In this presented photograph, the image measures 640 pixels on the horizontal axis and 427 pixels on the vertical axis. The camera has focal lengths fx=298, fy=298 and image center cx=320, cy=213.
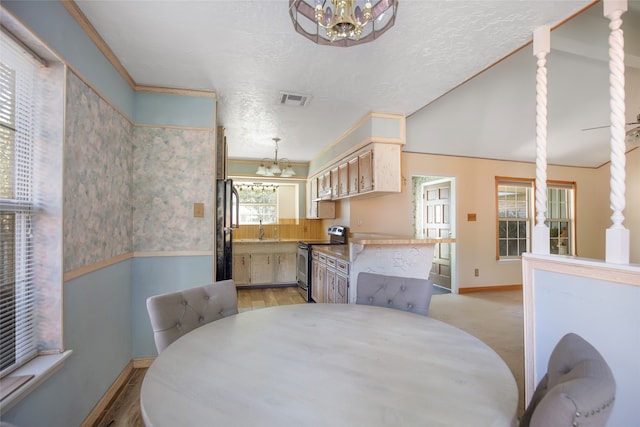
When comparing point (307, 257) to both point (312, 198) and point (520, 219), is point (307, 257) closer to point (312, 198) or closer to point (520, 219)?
point (312, 198)

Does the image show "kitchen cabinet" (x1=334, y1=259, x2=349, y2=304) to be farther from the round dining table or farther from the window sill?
the window sill

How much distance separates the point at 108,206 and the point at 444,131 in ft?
14.7

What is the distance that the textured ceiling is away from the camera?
5.69 ft

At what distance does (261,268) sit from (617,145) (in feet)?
16.1

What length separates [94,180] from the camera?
1.94 meters

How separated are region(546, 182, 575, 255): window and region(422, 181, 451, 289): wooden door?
7.68ft

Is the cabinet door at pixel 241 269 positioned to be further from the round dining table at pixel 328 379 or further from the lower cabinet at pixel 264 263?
the round dining table at pixel 328 379

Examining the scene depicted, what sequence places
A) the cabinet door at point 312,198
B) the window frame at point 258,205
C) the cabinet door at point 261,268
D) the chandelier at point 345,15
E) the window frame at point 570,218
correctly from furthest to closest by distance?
1. the window frame at point 258,205
2. the window frame at point 570,218
3. the cabinet door at point 312,198
4. the cabinet door at point 261,268
5. the chandelier at point 345,15

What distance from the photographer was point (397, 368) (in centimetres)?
98

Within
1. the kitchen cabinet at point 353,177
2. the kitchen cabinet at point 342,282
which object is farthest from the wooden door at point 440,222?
the kitchen cabinet at point 342,282

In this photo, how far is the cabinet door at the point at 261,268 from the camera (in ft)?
17.8

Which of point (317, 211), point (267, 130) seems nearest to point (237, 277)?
point (317, 211)

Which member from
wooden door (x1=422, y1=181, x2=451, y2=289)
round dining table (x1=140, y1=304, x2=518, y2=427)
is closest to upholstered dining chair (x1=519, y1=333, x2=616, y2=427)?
round dining table (x1=140, y1=304, x2=518, y2=427)

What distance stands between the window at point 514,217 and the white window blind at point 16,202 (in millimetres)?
6147
